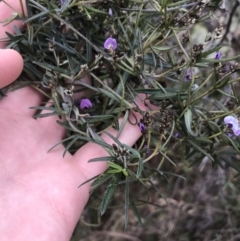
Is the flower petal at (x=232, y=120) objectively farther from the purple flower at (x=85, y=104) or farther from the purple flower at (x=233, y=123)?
the purple flower at (x=85, y=104)

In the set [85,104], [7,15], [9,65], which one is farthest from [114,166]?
[7,15]

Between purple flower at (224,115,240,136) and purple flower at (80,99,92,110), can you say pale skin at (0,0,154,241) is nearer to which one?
purple flower at (80,99,92,110)

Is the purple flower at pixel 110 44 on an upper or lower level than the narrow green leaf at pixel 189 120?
upper

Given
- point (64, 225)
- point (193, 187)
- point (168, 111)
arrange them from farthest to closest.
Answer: point (193, 187)
point (64, 225)
point (168, 111)

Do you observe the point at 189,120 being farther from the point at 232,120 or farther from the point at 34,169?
the point at 34,169

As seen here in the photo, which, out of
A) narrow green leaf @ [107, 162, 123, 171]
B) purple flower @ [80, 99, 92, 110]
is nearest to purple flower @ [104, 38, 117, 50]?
purple flower @ [80, 99, 92, 110]

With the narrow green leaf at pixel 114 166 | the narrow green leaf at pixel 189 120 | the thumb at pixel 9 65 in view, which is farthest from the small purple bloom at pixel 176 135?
the thumb at pixel 9 65

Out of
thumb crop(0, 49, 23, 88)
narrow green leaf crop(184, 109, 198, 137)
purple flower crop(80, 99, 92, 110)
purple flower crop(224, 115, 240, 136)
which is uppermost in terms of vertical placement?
thumb crop(0, 49, 23, 88)

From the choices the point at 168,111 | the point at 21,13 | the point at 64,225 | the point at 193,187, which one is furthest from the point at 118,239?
the point at 21,13

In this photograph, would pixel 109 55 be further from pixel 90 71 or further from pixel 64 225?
pixel 64 225
